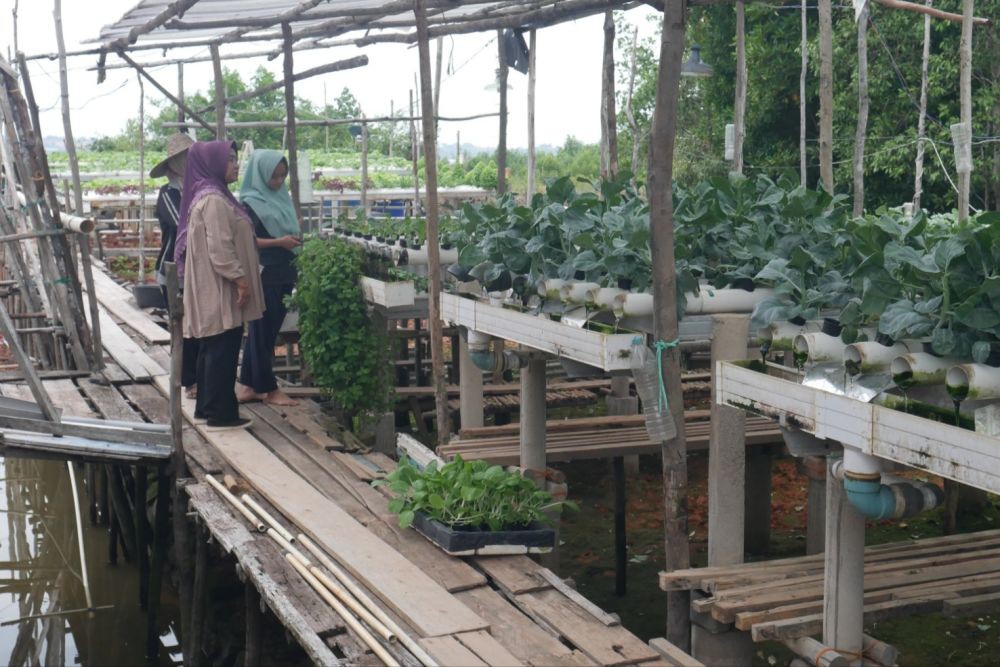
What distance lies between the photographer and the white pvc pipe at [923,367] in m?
4.05

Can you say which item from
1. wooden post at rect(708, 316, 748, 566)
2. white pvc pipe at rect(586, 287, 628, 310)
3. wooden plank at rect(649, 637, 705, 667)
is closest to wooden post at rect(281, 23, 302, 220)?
white pvc pipe at rect(586, 287, 628, 310)

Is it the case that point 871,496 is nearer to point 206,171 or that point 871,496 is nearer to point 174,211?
point 206,171

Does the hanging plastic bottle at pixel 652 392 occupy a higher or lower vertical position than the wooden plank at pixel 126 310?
higher

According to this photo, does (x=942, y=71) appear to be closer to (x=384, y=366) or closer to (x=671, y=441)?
(x=384, y=366)

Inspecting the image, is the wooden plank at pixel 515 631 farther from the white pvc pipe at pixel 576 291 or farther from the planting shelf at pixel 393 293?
the planting shelf at pixel 393 293

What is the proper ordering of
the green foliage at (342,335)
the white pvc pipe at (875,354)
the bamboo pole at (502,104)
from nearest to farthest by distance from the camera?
the white pvc pipe at (875,354) → the green foliage at (342,335) → the bamboo pole at (502,104)

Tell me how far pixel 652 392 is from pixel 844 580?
4.01ft

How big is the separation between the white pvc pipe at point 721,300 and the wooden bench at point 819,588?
113 cm

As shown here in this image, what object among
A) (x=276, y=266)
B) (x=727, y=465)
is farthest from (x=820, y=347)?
(x=276, y=266)

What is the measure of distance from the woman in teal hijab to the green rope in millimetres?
3892

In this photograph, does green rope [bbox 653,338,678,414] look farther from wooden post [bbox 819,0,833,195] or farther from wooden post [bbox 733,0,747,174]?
wooden post [bbox 733,0,747,174]

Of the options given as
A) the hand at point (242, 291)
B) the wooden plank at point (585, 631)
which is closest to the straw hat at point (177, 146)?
the hand at point (242, 291)

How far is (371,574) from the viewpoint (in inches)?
220

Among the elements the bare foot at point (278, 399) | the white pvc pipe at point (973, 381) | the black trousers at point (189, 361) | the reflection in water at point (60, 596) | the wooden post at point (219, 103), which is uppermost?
the wooden post at point (219, 103)
